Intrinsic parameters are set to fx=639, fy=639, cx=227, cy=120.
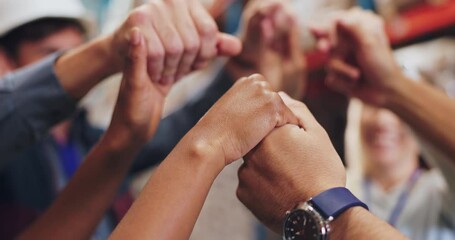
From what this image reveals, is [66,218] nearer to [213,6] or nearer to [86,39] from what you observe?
[213,6]

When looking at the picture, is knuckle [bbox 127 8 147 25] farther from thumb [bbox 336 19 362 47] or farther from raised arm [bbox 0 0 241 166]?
thumb [bbox 336 19 362 47]

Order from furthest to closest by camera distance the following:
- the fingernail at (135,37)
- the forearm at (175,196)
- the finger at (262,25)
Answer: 1. the finger at (262,25)
2. the fingernail at (135,37)
3. the forearm at (175,196)

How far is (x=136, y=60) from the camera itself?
635 mm

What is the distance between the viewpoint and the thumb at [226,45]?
729 millimetres

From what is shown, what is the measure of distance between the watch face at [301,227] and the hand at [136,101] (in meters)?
0.24

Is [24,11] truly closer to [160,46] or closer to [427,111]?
[160,46]

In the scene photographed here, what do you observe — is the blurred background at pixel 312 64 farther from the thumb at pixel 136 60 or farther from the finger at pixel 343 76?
the thumb at pixel 136 60

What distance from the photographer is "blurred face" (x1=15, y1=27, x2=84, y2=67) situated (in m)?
1.16

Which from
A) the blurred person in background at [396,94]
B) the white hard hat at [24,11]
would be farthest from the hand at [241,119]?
the white hard hat at [24,11]

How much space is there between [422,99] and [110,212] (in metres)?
0.52

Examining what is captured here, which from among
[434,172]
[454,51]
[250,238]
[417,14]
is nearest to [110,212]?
[250,238]

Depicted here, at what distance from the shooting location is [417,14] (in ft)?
4.97

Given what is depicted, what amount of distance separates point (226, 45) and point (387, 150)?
905mm

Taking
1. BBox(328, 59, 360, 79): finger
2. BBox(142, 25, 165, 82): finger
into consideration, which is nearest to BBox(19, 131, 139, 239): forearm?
BBox(142, 25, 165, 82): finger
